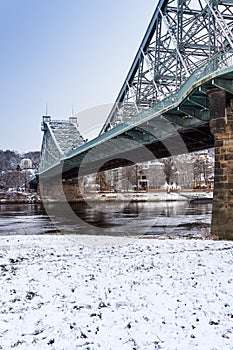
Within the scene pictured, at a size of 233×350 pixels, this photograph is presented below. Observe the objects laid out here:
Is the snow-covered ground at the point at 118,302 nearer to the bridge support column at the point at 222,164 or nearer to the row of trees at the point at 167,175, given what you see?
the bridge support column at the point at 222,164

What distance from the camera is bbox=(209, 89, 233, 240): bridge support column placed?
1364 cm

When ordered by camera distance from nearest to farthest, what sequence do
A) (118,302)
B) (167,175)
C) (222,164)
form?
(118,302), (222,164), (167,175)

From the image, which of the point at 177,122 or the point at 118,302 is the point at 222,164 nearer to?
the point at 177,122

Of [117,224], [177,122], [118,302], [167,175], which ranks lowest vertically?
[117,224]

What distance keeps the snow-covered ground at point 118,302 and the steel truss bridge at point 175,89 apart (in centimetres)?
775

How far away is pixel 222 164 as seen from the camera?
1410 cm

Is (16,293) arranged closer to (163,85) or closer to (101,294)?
(101,294)

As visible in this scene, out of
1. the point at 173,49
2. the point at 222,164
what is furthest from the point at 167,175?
the point at 222,164

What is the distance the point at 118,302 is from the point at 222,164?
9613mm

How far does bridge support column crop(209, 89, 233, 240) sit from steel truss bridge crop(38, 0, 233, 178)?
61 cm

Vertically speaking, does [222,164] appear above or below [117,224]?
above

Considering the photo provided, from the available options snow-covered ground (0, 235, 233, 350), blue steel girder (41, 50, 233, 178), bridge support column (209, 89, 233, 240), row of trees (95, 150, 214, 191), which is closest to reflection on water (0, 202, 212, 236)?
bridge support column (209, 89, 233, 240)

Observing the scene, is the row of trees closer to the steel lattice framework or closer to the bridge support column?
the steel lattice framework

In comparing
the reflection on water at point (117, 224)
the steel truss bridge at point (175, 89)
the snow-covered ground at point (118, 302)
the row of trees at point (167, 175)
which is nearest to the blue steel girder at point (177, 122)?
the steel truss bridge at point (175, 89)
